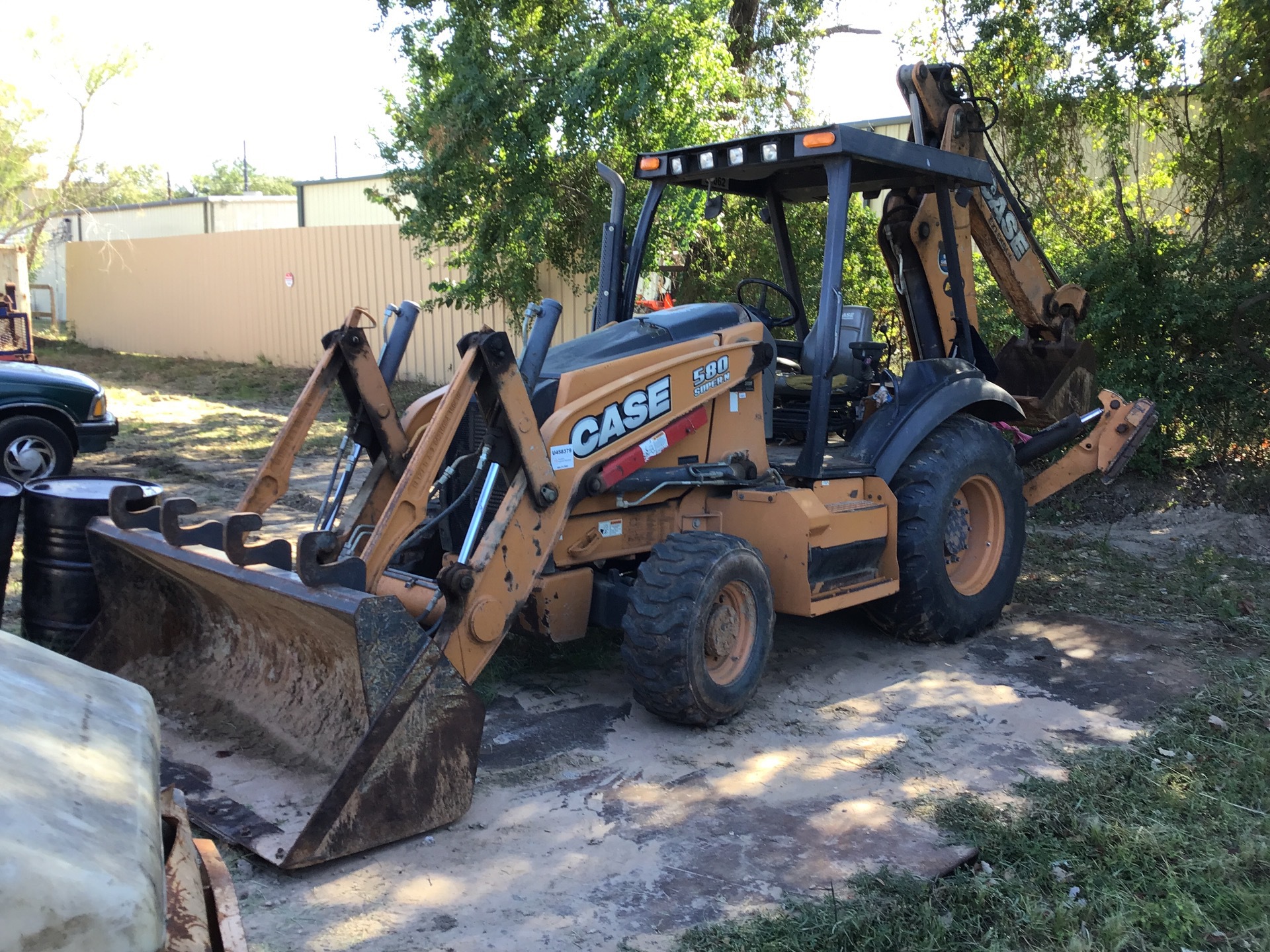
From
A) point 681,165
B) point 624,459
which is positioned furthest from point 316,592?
point 681,165

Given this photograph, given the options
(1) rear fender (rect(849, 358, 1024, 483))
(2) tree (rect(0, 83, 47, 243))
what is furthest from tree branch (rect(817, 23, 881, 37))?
(2) tree (rect(0, 83, 47, 243))

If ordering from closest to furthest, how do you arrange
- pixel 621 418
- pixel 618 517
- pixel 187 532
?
pixel 187 532 < pixel 621 418 < pixel 618 517

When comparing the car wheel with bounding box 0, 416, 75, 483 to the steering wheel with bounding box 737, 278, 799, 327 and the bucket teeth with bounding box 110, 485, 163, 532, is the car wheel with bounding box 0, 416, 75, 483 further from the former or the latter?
the steering wheel with bounding box 737, 278, 799, 327

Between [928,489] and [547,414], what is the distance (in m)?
2.21

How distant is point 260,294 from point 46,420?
41.8 ft

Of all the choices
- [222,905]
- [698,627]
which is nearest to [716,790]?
[698,627]

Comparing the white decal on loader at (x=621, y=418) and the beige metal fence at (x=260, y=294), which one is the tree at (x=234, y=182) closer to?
the beige metal fence at (x=260, y=294)

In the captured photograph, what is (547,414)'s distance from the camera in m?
Result: 4.81

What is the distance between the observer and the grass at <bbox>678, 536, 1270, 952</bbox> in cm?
334

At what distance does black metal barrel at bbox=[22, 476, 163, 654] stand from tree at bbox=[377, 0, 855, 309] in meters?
5.92

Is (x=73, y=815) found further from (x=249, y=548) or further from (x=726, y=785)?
(x=726, y=785)

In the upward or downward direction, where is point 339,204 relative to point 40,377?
upward

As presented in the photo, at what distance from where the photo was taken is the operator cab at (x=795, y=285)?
5379 millimetres

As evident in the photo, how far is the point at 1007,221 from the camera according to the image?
6930mm
